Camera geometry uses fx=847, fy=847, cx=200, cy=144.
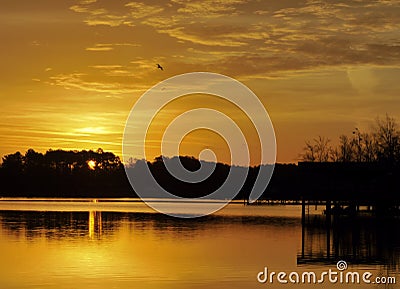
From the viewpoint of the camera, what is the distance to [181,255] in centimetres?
5072

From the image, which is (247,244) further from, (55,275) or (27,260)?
(55,275)

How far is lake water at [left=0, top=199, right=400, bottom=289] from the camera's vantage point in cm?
3962

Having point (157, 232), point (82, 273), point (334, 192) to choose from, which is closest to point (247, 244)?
point (157, 232)

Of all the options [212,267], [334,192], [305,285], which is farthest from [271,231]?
[305,285]

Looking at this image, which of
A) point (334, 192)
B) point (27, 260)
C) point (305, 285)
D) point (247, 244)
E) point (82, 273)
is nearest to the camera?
point (305, 285)

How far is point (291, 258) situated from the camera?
50.7 metres

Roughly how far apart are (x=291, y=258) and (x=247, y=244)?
8.92m

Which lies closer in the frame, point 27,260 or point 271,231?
point 27,260

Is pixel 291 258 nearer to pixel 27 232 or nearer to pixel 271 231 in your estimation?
pixel 271 231

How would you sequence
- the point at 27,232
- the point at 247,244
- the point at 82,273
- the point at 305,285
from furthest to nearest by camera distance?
the point at 27,232 → the point at 247,244 → the point at 82,273 → the point at 305,285

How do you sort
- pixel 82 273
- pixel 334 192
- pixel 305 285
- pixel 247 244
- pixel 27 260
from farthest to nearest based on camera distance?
pixel 334 192
pixel 247 244
pixel 27 260
pixel 82 273
pixel 305 285

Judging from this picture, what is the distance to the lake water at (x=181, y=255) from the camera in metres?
39.6

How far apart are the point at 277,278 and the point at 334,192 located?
147ft

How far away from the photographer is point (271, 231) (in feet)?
244
